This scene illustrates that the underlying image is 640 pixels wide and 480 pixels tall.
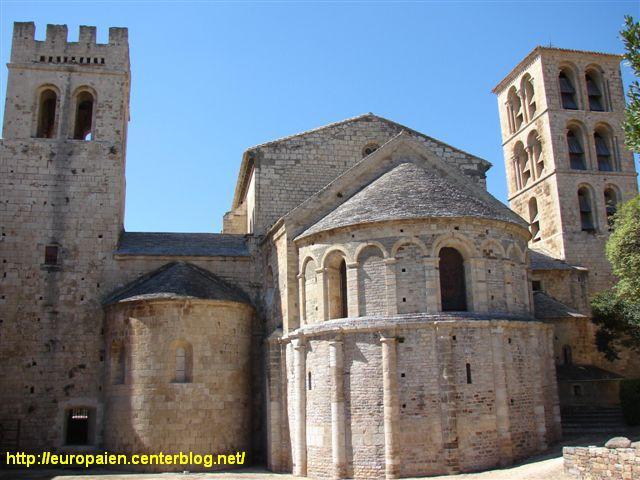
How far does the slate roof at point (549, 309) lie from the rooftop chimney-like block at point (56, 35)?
2269cm

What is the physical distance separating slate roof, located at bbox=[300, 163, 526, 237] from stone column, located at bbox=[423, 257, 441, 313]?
4.50 ft

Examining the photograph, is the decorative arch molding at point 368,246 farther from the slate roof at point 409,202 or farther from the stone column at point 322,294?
the stone column at point 322,294

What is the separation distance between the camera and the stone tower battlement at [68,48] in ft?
79.3

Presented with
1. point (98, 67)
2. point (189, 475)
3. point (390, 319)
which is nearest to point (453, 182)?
point (390, 319)

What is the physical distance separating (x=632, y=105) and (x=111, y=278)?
1816 cm

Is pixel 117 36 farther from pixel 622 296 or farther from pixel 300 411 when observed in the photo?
pixel 622 296

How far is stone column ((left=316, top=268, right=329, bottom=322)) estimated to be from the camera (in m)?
17.9

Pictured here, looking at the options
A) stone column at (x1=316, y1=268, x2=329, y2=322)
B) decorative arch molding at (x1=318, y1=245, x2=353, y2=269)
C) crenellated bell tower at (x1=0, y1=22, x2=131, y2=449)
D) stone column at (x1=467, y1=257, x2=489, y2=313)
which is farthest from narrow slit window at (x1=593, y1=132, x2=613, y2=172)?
crenellated bell tower at (x1=0, y1=22, x2=131, y2=449)

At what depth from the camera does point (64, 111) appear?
24.0 m

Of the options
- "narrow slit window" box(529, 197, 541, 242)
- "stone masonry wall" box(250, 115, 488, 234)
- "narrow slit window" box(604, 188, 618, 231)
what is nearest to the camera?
"stone masonry wall" box(250, 115, 488, 234)

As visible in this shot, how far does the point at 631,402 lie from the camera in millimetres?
20375

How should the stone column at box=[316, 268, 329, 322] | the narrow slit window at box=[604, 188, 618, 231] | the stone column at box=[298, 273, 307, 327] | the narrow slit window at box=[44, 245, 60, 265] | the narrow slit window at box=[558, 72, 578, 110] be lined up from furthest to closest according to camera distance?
the narrow slit window at box=[558, 72, 578, 110], the narrow slit window at box=[604, 188, 618, 231], the narrow slit window at box=[44, 245, 60, 265], the stone column at box=[298, 273, 307, 327], the stone column at box=[316, 268, 329, 322]

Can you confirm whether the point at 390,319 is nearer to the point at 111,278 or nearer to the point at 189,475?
the point at 189,475

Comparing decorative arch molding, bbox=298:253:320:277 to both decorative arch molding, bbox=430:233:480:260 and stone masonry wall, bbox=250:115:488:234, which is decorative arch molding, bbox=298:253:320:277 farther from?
stone masonry wall, bbox=250:115:488:234
